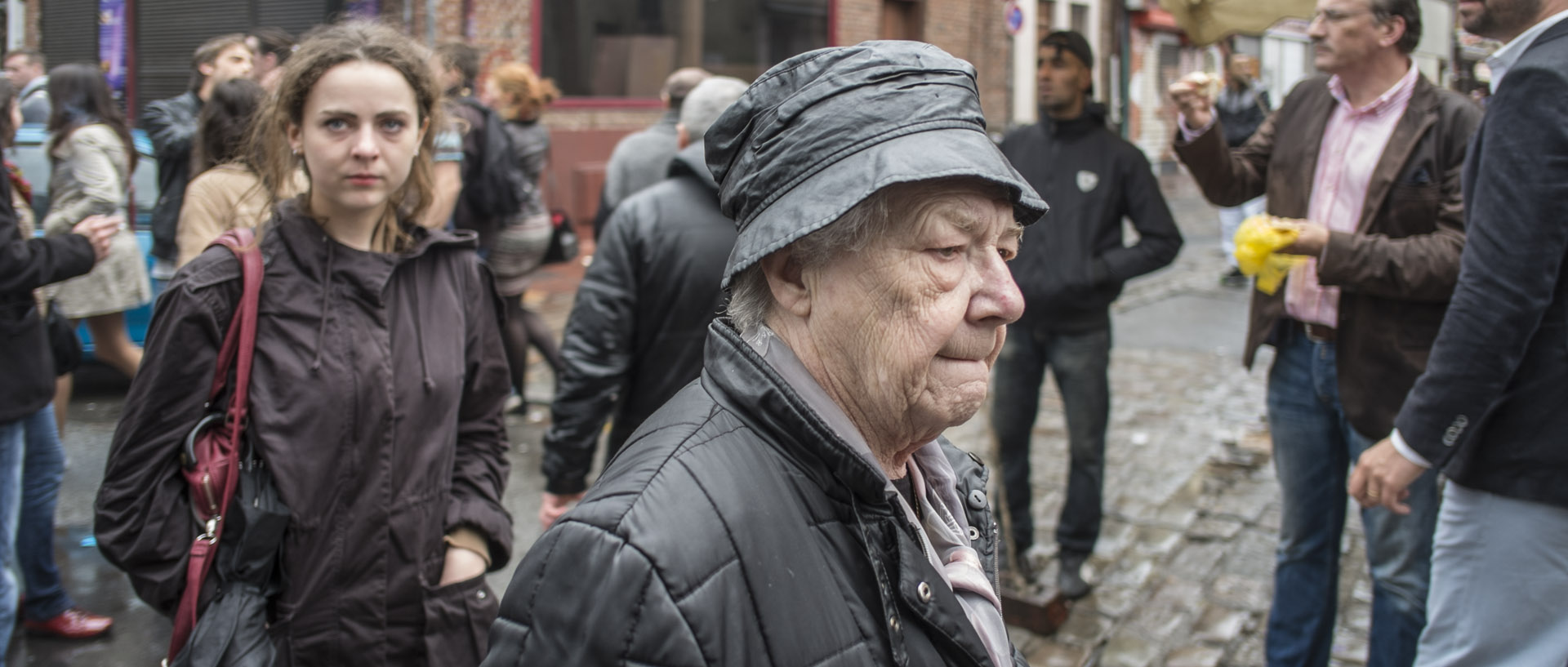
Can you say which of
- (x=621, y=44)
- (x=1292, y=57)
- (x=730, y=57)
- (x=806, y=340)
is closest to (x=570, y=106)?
(x=621, y=44)

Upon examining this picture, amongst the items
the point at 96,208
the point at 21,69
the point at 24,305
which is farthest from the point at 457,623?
the point at 21,69

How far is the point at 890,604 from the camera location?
4.49 feet

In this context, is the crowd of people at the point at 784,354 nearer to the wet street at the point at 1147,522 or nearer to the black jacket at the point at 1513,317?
the black jacket at the point at 1513,317

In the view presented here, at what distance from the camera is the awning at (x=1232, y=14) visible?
4160 millimetres

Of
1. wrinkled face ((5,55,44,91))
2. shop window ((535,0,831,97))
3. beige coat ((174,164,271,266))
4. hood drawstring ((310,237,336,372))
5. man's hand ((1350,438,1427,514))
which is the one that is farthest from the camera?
shop window ((535,0,831,97))

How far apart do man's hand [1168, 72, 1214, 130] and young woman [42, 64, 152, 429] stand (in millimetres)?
4021

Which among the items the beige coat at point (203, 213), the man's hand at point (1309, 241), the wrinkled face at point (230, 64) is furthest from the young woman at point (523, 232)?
the man's hand at point (1309, 241)

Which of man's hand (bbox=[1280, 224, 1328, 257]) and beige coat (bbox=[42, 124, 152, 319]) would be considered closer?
man's hand (bbox=[1280, 224, 1328, 257])

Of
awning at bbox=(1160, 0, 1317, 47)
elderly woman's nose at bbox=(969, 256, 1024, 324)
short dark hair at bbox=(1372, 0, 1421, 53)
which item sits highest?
awning at bbox=(1160, 0, 1317, 47)

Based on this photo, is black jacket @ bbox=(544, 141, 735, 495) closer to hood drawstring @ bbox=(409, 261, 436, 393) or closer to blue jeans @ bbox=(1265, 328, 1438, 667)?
hood drawstring @ bbox=(409, 261, 436, 393)

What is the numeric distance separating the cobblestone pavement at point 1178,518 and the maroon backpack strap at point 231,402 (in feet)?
8.91

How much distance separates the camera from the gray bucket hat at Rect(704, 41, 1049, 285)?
1383 mm

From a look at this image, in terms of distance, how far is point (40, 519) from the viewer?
13.5 ft

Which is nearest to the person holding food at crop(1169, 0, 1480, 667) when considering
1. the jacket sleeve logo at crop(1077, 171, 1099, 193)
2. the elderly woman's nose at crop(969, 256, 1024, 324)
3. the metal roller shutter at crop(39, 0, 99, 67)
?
the jacket sleeve logo at crop(1077, 171, 1099, 193)
